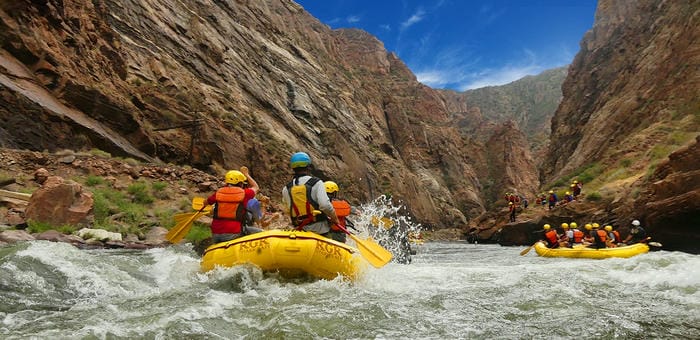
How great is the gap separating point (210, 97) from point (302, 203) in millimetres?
24060

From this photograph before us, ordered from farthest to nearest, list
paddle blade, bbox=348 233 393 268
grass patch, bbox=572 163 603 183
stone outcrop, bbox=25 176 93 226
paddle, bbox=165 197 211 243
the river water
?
grass patch, bbox=572 163 603 183
stone outcrop, bbox=25 176 93 226
paddle, bbox=165 197 211 243
paddle blade, bbox=348 233 393 268
the river water

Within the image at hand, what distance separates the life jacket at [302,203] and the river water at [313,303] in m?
1.00

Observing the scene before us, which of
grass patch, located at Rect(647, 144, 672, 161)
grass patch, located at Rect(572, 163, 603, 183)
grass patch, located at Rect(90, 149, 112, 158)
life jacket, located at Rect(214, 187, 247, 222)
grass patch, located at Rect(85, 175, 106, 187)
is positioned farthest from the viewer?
grass patch, located at Rect(572, 163, 603, 183)

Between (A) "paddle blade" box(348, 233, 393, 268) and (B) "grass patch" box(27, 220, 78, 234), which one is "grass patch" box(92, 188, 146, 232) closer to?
(B) "grass patch" box(27, 220, 78, 234)

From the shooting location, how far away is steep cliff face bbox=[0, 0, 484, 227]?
46.0ft

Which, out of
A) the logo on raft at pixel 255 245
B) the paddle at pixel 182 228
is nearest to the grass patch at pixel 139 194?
the paddle at pixel 182 228

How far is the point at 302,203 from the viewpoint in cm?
643

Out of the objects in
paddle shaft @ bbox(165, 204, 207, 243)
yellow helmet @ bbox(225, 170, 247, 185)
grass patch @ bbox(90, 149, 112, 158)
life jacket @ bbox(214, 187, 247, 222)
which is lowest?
paddle shaft @ bbox(165, 204, 207, 243)

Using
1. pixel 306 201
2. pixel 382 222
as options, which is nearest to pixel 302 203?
pixel 306 201

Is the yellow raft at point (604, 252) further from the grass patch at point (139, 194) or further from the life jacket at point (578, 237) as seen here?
the grass patch at point (139, 194)

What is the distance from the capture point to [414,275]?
7324 mm

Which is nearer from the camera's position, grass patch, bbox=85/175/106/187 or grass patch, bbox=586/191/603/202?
grass patch, bbox=85/175/106/187

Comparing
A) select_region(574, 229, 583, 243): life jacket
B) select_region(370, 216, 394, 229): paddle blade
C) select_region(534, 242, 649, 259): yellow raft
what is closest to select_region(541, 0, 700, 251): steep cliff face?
select_region(574, 229, 583, 243): life jacket

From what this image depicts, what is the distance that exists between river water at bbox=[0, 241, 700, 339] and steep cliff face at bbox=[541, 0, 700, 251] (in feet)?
33.6
